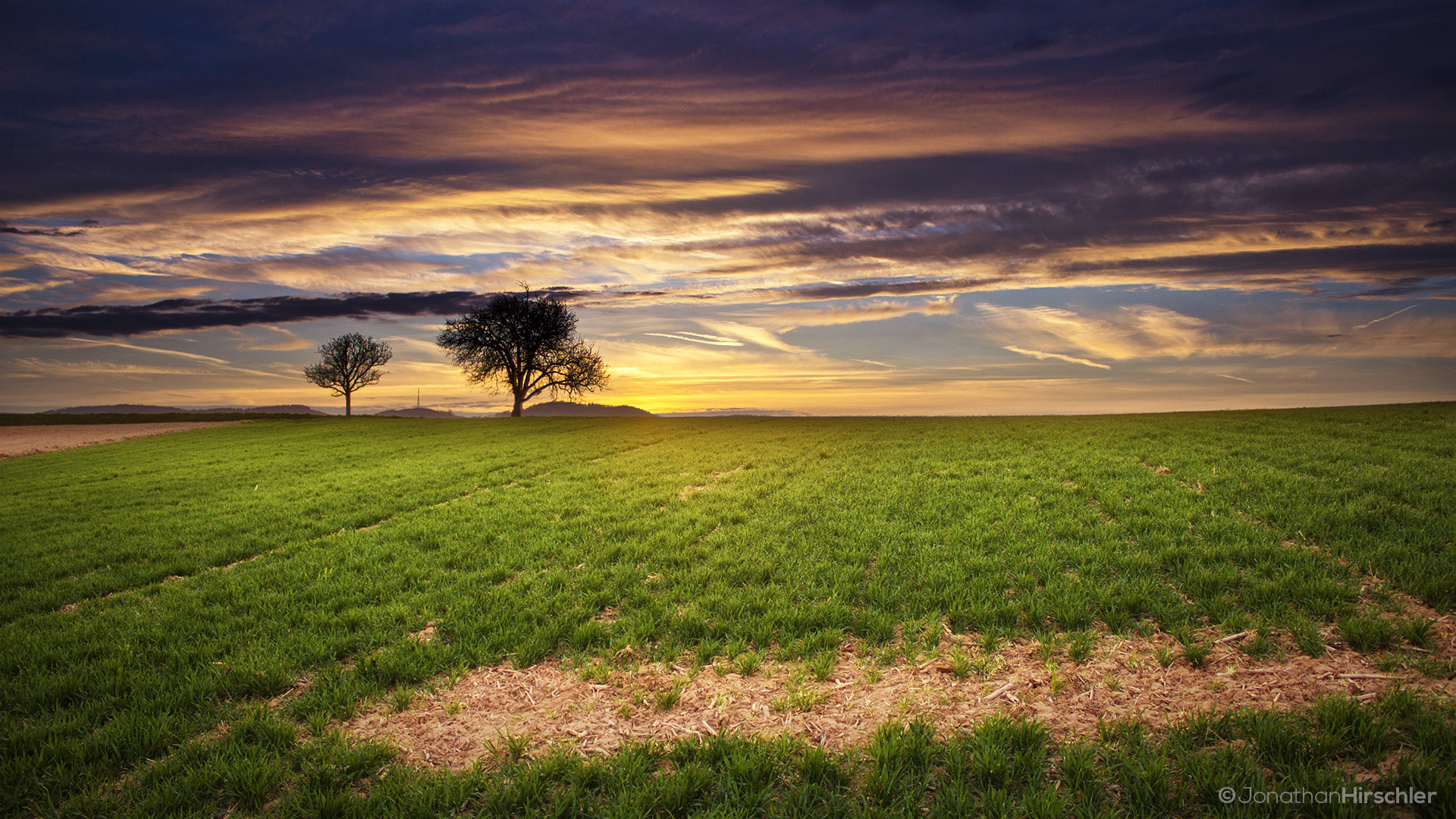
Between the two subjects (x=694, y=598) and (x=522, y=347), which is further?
(x=522, y=347)

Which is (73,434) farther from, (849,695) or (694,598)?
(849,695)

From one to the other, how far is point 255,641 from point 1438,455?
80.7 ft

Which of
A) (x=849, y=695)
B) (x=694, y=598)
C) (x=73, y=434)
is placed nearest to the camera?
(x=849, y=695)

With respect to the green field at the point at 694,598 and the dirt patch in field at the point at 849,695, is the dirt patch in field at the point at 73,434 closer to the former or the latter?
the green field at the point at 694,598

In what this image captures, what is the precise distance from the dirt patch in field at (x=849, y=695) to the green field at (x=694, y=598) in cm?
33

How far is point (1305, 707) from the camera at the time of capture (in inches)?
199

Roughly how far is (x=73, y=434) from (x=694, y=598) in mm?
58835

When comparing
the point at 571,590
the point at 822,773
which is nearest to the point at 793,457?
the point at 571,590

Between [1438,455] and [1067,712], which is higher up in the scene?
[1438,455]

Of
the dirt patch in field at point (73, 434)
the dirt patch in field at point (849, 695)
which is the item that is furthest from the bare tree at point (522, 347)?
the dirt patch in field at point (849, 695)

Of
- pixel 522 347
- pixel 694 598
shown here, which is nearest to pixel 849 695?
pixel 694 598

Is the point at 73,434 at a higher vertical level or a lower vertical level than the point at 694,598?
higher

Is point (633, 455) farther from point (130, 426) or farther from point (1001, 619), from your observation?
point (130, 426)

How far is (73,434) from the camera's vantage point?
4375 centimetres
